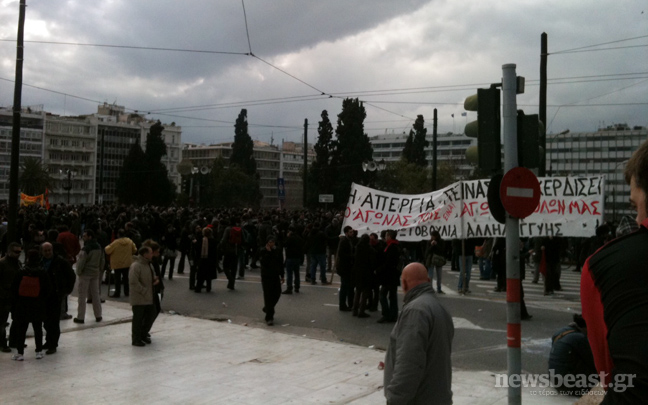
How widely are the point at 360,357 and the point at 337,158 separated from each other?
180 ft

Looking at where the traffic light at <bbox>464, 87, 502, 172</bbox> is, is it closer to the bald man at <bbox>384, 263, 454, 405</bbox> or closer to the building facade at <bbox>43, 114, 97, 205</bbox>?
the bald man at <bbox>384, 263, 454, 405</bbox>

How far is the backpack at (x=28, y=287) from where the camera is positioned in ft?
29.2

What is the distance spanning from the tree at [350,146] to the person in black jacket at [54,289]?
5124 cm

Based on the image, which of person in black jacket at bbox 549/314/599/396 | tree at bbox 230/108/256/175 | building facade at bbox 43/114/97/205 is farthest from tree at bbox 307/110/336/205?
building facade at bbox 43/114/97/205

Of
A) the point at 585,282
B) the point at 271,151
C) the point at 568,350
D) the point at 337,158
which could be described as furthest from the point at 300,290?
the point at 271,151

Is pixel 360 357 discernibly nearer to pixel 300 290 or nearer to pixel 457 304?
pixel 457 304

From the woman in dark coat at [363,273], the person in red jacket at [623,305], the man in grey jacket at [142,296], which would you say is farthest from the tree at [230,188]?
the person in red jacket at [623,305]

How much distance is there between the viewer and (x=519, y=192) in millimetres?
5754

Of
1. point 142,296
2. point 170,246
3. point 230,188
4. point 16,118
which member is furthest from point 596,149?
point 142,296

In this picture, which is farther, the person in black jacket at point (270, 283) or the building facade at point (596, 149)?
the building facade at point (596, 149)

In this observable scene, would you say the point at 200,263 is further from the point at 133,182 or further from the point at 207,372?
the point at 133,182

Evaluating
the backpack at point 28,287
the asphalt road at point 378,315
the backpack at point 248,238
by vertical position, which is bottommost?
the asphalt road at point 378,315

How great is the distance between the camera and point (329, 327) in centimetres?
1195

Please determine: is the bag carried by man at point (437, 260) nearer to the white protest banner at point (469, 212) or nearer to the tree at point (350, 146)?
the white protest banner at point (469, 212)
